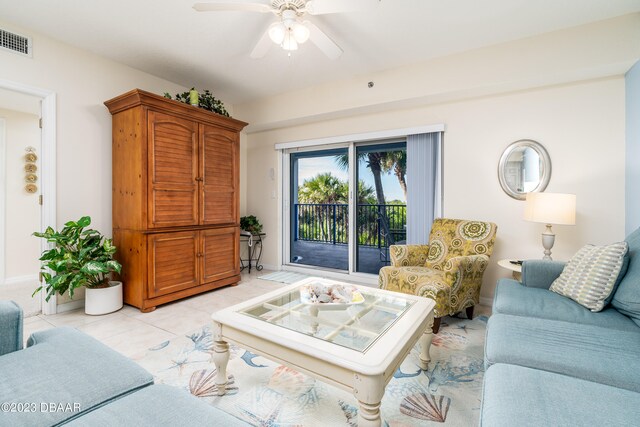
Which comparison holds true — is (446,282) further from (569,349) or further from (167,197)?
(167,197)

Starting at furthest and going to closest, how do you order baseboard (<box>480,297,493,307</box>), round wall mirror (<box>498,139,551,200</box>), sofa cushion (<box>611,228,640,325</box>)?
baseboard (<box>480,297,493,307</box>)
round wall mirror (<box>498,139,551,200</box>)
sofa cushion (<box>611,228,640,325</box>)

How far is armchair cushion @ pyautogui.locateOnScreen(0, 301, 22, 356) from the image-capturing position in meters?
1.15

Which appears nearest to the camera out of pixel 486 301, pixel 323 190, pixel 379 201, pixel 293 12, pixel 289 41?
pixel 293 12

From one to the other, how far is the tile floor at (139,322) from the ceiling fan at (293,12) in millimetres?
2350

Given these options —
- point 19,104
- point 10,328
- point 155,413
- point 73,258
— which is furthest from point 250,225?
point 155,413

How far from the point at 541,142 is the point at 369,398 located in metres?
2.97

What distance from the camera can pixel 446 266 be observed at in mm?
2451

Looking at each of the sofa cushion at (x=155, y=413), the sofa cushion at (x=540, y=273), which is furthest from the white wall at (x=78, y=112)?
the sofa cushion at (x=540, y=273)

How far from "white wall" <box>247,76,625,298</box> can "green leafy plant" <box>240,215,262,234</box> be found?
2240 mm

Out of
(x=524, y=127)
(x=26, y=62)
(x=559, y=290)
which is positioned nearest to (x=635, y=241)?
(x=559, y=290)

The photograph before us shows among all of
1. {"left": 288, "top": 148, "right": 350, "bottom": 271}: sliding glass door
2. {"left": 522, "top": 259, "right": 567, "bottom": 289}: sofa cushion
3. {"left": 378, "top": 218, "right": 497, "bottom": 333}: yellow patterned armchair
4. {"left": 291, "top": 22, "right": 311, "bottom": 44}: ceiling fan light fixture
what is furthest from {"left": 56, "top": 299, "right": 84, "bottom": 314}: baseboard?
{"left": 522, "top": 259, "right": 567, "bottom": 289}: sofa cushion

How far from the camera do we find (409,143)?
349cm

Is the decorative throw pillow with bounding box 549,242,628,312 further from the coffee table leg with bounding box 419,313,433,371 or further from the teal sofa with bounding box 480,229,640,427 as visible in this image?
the coffee table leg with bounding box 419,313,433,371

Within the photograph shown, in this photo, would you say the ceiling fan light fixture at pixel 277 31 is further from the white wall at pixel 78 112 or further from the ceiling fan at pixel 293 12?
the white wall at pixel 78 112
